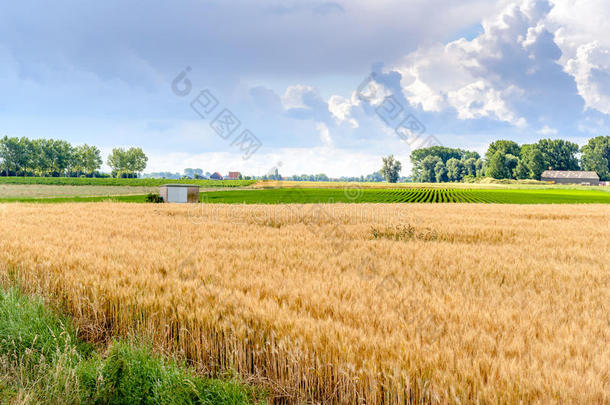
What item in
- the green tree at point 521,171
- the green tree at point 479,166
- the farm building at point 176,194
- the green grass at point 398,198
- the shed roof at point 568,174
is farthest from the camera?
the green tree at point 479,166

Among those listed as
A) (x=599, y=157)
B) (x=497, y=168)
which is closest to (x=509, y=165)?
(x=497, y=168)

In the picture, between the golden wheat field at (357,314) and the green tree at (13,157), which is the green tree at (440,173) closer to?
the golden wheat field at (357,314)

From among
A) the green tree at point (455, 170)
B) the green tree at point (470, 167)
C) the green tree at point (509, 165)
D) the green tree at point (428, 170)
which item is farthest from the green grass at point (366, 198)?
the green tree at point (470, 167)

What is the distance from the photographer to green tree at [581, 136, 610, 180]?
149500mm

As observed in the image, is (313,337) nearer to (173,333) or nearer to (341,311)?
(341,311)

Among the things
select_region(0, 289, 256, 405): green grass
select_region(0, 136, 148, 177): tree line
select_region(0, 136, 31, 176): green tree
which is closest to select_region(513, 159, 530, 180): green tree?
select_region(0, 289, 256, 405): green grass

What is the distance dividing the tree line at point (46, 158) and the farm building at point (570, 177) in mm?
188511

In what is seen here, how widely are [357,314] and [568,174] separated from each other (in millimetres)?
172205

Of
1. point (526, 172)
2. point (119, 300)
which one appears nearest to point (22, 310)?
point (119, 300)

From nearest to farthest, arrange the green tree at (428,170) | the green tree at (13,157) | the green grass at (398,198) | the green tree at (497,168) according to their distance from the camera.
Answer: the green grass at (398,198) → the green tree at (13,157) → the green tree at (497,168) → the green tree at (428,170)

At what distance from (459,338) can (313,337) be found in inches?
56.9

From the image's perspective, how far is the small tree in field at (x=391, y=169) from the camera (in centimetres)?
15012

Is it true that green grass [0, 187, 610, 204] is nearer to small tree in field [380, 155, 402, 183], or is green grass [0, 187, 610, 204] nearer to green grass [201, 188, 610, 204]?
green grass [201, 188, 610, 204]

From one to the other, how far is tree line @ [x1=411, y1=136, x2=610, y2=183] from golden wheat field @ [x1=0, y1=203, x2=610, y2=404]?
152 meters
